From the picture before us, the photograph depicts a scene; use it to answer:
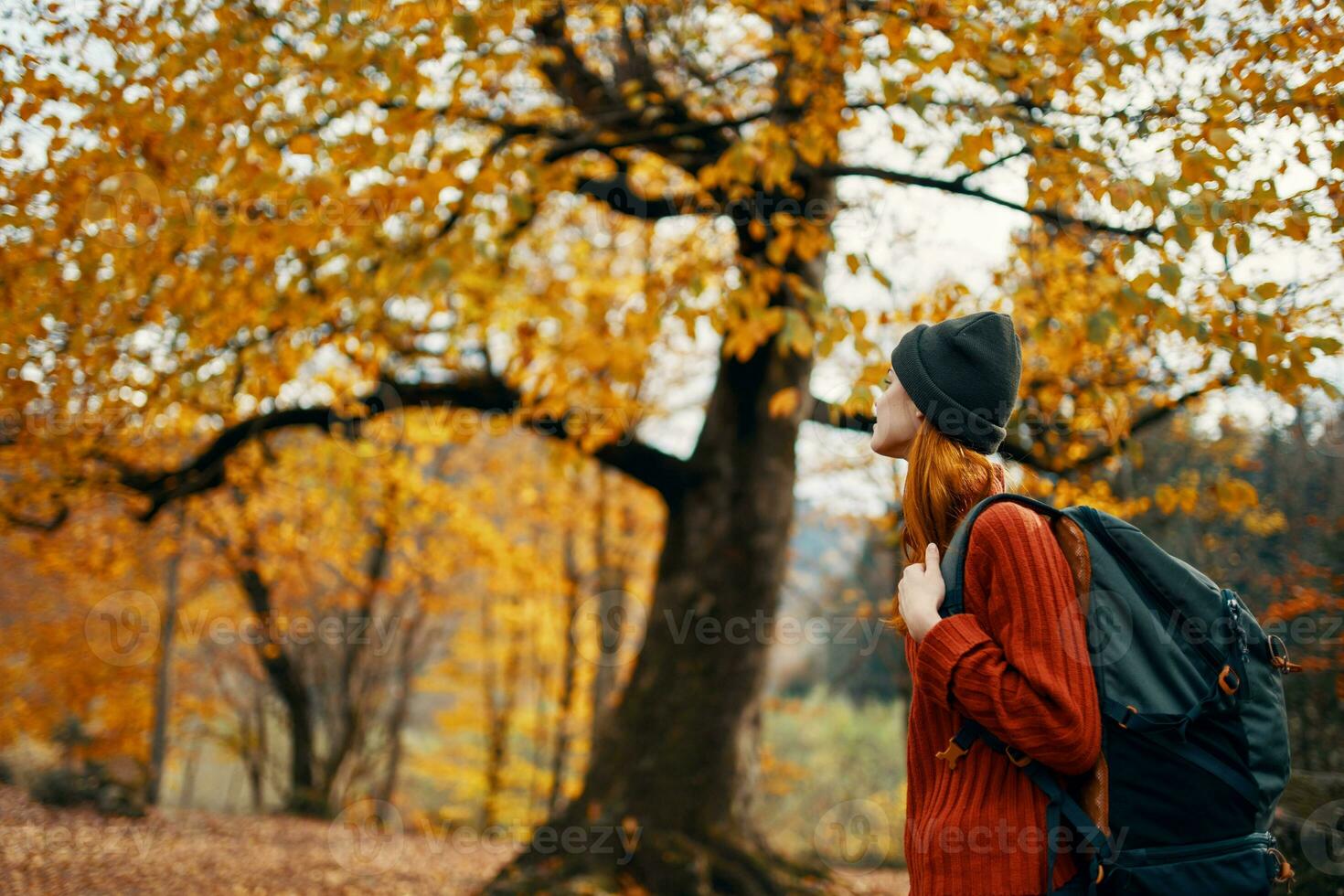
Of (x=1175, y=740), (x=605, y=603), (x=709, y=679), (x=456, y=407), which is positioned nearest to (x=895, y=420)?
(x=1175, y=740)

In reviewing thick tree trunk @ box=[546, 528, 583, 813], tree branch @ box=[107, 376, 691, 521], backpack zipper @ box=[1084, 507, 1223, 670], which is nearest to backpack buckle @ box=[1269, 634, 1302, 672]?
backpack zipper @ box=[1084, 507, 1223, 670]

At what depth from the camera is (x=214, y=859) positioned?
6.02m

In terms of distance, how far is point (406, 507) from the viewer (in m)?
13.3

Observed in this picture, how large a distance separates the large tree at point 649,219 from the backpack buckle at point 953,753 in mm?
2177

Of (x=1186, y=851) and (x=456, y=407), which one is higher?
(x=456, y=407)

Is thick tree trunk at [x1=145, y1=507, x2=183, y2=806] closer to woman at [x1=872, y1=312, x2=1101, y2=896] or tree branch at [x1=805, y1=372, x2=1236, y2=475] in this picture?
tree branch at [x1=805, y1=372, x2=1236, y2=475]

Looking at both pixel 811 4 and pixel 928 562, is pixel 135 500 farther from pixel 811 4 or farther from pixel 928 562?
pixel 928 562

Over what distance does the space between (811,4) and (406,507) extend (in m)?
10.1

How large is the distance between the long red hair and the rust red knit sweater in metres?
0.20

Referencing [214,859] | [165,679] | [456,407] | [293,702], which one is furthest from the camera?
[293,702]

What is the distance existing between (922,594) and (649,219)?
5.57 meters

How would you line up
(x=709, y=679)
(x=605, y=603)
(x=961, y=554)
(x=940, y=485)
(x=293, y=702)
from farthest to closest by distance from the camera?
(x=605, y=603)
(x=293, y=702)
(x=709, y=679)
(x=940, y=485)
(x=961, y=554)

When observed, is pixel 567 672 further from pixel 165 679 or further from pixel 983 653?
pixel 983 653

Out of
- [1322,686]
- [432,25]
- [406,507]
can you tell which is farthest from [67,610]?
[1322,686]
